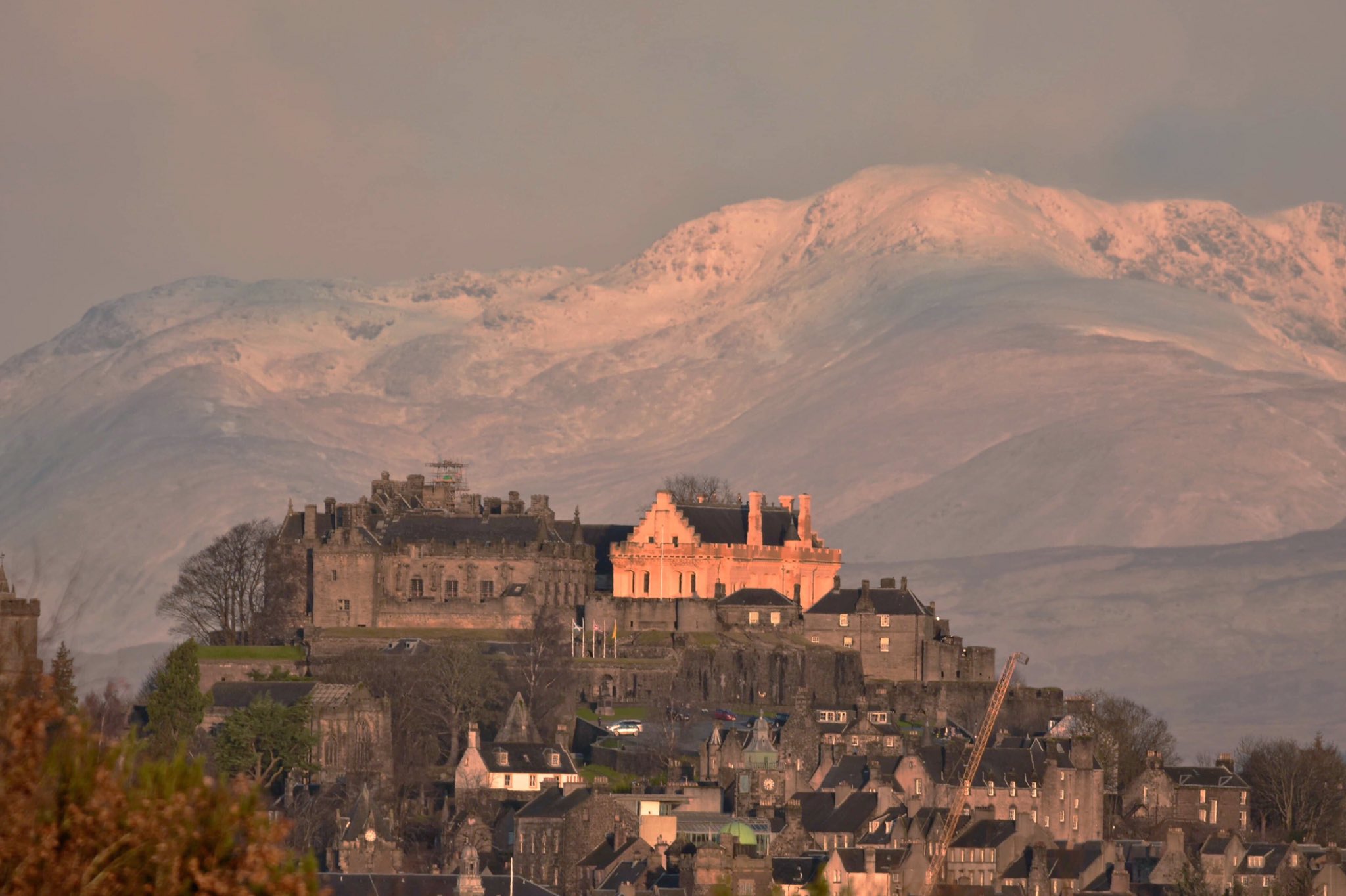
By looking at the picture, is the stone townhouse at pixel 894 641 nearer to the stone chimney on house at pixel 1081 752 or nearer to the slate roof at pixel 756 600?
the slate roof at pixel 756 600

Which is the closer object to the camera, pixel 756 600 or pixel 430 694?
pixel 430 694

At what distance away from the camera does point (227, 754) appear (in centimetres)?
10088

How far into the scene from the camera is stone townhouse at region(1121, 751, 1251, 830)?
111m

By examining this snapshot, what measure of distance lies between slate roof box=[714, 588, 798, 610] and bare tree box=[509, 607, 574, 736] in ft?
23.8

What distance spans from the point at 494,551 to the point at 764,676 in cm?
1336

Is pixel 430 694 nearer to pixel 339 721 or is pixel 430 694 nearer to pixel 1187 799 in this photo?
pixel 339 721

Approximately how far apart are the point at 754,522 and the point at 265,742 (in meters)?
34.9

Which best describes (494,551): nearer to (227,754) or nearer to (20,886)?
(227,754)

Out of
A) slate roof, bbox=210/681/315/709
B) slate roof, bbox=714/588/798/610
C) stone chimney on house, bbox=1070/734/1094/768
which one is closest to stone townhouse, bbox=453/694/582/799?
slate roof, bbox=210/681/315/709

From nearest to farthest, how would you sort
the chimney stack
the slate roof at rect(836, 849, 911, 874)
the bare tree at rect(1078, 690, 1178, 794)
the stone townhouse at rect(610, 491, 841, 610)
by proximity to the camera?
1. the slate roof at rect(836, 849, 911, 874)
2. the bare tree at rect(1078, 690, 1178, 794)
3. the stone townhouse at rect(610, 491, 841, 610)
4. the chimney stack

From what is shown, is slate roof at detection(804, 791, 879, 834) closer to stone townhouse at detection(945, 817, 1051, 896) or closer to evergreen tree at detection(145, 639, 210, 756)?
stone townhouse at detection(945, 817, 1051, 896)

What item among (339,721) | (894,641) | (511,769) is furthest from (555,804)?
(894,641)

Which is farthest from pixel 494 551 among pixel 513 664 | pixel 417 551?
pixel 513 664

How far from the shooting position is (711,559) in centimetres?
12962
